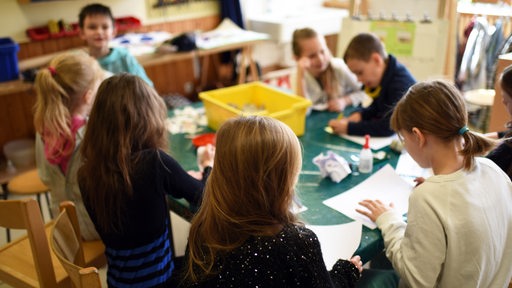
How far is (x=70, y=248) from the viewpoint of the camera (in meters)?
1.42

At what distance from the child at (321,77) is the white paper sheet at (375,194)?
77cm

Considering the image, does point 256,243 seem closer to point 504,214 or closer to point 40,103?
point 504,214

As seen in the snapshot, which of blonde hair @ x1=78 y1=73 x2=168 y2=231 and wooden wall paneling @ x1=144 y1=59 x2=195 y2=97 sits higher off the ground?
blonde hair @ x1=78 y1=73 x2=168 y2=231

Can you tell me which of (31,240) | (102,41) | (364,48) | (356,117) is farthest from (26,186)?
(364,48)

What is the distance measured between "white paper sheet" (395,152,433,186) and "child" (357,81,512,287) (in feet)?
1.46

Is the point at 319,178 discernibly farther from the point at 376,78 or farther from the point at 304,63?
the point at 304,63

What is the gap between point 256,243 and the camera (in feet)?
3.41

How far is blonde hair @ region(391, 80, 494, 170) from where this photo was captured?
1187 mm

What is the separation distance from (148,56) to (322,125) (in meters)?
1.82

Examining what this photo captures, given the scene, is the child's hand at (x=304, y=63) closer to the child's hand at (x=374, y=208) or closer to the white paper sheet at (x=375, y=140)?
the white paper sheet at (x=375, y=140)

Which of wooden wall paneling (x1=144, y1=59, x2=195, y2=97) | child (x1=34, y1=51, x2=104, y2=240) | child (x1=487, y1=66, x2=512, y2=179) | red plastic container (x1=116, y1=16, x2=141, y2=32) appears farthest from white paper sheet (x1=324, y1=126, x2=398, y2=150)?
wooden wall paneling (x1=144, y1=59, x2=195, y2=97)

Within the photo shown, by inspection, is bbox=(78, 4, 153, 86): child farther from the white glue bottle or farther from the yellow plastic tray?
the white glue bottle

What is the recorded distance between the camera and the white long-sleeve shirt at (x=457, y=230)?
1144 millimetres

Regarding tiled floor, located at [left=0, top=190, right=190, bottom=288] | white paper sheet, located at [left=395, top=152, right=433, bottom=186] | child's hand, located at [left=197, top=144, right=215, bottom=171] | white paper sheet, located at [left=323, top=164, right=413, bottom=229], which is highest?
child's hand, located at [left=197, top=144, right=215, bottom=171]
